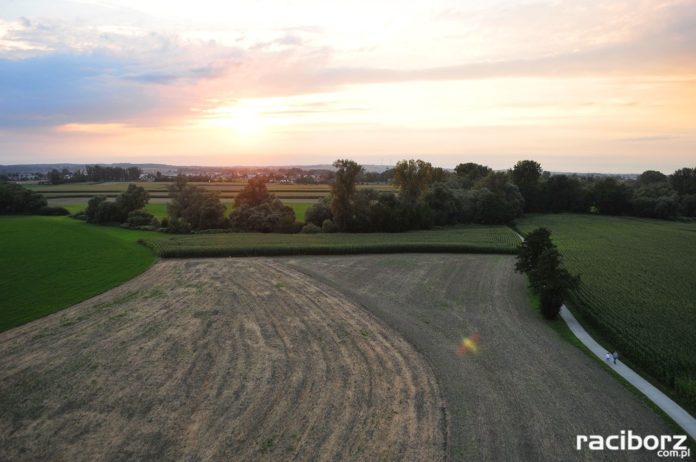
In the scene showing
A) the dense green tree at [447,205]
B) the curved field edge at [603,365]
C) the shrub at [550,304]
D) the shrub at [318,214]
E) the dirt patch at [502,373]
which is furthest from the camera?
the dense green tree at [447,205]

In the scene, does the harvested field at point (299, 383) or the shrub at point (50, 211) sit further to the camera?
the shrub at point (50, 211)

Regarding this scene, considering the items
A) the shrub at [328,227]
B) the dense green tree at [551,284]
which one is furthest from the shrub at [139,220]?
the dense green tree at [551,284]

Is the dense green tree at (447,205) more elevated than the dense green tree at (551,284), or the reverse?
the dense green tree at (447,205)

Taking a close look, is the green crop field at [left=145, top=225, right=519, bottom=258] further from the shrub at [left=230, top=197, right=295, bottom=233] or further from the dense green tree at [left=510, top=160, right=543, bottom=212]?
the dense green tree at [left=510, top=160, right=543, bottom=212]

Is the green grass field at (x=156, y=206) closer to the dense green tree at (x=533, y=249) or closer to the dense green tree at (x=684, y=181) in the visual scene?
the dense green tree at (x=533, y=249)

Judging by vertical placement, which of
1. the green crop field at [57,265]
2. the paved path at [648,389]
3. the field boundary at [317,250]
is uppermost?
the field boundary at [317,250]

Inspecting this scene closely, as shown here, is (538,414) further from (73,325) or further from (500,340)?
(73,325)
